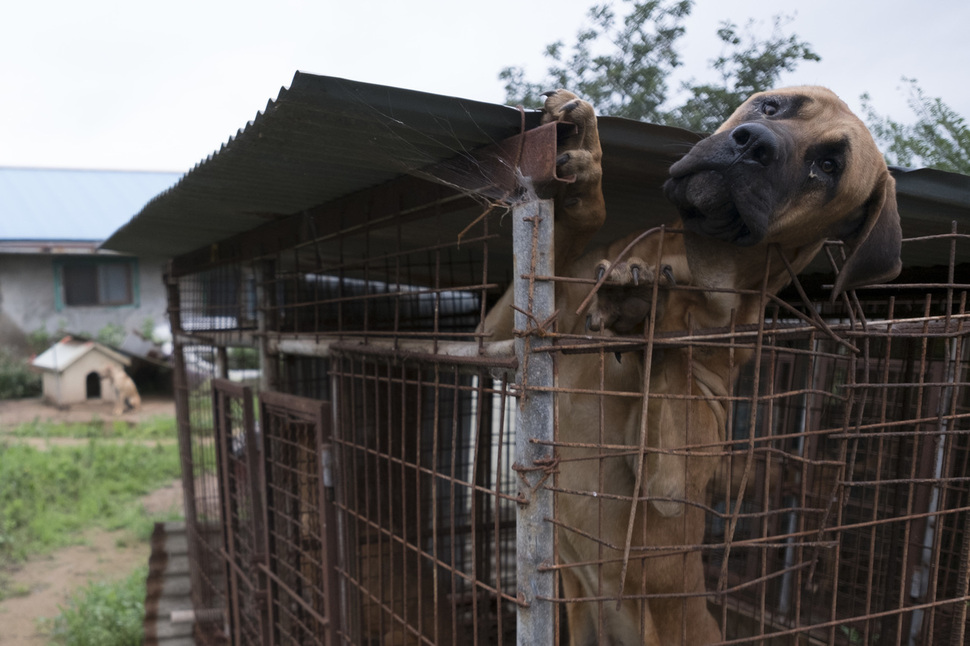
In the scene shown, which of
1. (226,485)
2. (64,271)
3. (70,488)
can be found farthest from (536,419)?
(64,271)

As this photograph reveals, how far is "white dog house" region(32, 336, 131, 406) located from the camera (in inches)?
523

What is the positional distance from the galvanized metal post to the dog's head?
0.40 metres

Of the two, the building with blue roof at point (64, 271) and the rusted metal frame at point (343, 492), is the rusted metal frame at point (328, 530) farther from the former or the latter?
the building with blue roof at point (64, 271)

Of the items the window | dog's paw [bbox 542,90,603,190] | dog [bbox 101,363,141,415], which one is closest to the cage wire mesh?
dog's paw [bbox 542,90,603,190]

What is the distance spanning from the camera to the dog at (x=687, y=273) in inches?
68.2

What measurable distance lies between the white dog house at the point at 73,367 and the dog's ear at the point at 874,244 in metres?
14.4

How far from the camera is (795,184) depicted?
1.78 m

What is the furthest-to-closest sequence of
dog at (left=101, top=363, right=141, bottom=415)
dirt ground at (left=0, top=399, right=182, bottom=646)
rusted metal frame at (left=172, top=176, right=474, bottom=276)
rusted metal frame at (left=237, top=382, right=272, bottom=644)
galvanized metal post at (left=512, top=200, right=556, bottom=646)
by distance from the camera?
1. dog at (left=101, top=363, right=141, bottom=415)
2. dirt ground at (left=0, top=399, right=182, bottom=646)
3. rusted metal frame at (left=237, top=382, right=272, bottom=644)
4. rusted metal frame at (left=172, top=176, right=474, bottom=276)
5. galvanized metal post at (left=512, top=200, right=556, bottom=646)

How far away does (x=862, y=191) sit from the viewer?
74.5 inches

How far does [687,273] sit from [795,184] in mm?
439

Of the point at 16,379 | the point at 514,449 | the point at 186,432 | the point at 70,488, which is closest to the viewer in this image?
the point at 514,449

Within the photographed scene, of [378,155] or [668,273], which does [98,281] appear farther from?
[668,273]

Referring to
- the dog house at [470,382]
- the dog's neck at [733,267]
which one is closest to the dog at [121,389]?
the dog house at [470,382]

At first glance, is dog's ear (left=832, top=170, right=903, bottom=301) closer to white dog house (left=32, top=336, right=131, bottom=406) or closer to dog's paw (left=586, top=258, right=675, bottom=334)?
dog's paw (left=586, top=258, right=675, bottom=334)
